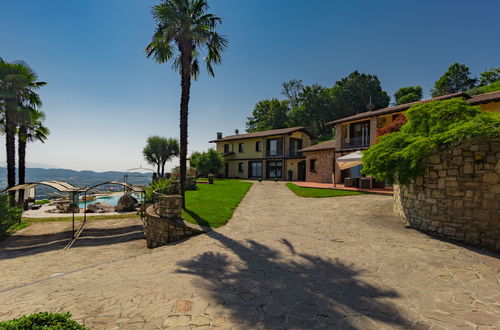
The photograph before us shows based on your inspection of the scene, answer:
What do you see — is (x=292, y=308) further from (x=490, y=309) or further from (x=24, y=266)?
(x=24, y=266)

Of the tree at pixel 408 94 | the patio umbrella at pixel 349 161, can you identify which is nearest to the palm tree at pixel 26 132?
the patio umbrella at pixel 349 161

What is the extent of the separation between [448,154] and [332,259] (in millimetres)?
5101

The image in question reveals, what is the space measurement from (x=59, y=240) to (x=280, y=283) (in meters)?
11.5

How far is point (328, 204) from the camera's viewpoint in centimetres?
1223

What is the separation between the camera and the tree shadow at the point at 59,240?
951 centimetres

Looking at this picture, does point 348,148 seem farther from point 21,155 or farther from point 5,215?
point 21,155

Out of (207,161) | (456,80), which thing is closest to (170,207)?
(207,161)

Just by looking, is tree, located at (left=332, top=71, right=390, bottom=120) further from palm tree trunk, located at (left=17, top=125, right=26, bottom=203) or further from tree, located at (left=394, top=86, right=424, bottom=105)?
palm tree trunk, located at (left=17, top=125, right=26, bottom=203)

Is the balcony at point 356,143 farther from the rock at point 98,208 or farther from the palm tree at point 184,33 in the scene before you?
the rock at point 98,208

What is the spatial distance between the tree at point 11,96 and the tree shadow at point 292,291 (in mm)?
18696

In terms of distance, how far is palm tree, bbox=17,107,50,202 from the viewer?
16.6 meters

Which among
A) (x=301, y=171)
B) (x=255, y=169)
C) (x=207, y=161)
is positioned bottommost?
(x=301, y=171)

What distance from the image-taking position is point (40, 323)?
249 centimetres

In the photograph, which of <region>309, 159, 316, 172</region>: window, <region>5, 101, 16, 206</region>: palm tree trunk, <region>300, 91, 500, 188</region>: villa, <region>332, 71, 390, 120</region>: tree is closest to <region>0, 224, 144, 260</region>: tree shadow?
<region>5, 101, 16, 206</region>: palm tree trunk
